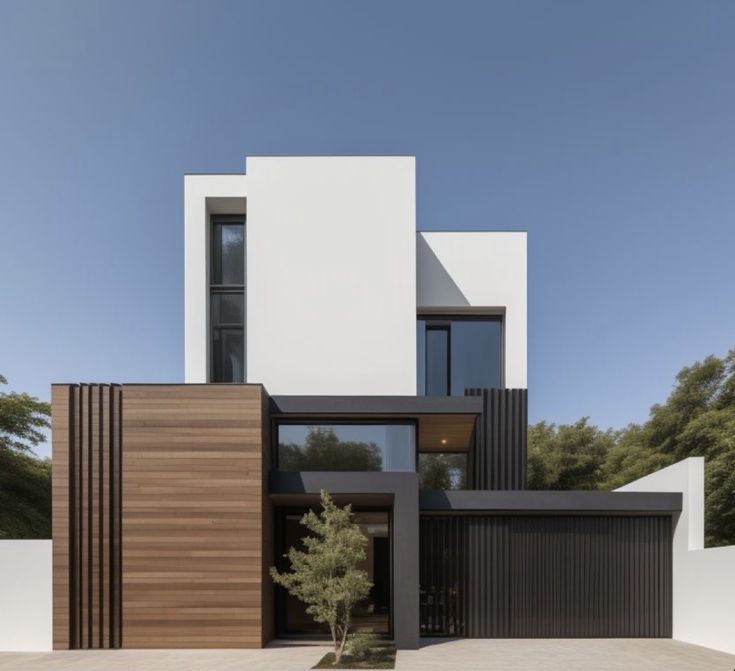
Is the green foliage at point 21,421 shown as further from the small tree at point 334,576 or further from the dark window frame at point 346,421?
the small tree at point 334,576

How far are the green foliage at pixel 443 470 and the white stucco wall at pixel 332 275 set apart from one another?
367 centimetres

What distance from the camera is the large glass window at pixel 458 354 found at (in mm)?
14164

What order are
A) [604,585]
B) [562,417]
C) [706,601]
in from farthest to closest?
[562,417], [604,585], [706,601]

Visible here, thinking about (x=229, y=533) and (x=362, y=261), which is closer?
(x=229, y=533)

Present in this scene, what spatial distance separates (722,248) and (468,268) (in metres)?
14.4

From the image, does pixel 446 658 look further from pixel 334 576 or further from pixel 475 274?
pixel 475 274

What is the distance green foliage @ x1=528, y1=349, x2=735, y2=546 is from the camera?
19328mm

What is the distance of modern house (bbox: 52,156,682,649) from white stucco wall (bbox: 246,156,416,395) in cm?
5

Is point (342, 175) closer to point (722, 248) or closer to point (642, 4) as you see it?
point (642, 4)

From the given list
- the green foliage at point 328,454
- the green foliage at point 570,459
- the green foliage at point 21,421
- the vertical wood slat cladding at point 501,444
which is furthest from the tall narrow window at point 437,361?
the green foliage at point 21,421

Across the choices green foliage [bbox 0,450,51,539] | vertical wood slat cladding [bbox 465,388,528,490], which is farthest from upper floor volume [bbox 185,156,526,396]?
green foliage [bbox 0,450,51,539]

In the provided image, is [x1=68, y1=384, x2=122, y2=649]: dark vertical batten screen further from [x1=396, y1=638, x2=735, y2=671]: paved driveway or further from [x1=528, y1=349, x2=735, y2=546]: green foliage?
→ [x1=528, y1=349, x2=735, y2=546]: green foliage

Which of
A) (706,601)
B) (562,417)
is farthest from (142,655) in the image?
(562,417)

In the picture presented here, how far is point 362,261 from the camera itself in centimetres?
1241
